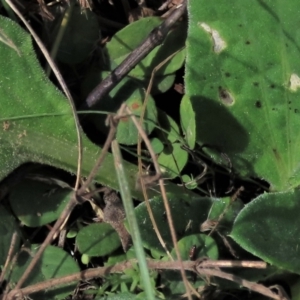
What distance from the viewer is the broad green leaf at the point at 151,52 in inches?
54.3

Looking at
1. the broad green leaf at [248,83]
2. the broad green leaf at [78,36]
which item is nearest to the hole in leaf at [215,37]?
the broad green leaf at [248,83]

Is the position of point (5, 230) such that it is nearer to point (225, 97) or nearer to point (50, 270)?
point (50, 270)

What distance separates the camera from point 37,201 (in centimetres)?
137

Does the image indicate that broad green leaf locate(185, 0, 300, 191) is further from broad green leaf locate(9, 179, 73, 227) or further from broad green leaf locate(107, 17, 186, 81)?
broad green leaf locate(9, 179, 73, 227)

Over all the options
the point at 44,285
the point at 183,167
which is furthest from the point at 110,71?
the point at 44,285

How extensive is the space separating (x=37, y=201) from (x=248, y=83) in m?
0.59

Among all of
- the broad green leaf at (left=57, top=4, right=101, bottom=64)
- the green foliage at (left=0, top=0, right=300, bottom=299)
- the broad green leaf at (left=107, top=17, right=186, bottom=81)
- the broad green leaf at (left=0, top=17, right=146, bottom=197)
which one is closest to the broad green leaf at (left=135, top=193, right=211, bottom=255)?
the green foliage at (left=0, top=0, right=300, bottom=299)

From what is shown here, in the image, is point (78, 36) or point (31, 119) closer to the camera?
point (31, 119)

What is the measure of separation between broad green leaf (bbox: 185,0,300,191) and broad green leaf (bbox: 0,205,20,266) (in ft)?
1.65

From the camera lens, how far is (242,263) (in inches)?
44.3

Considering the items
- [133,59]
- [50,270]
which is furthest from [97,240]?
[133,59]

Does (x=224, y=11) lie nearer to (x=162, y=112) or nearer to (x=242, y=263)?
(x=162, y=112)

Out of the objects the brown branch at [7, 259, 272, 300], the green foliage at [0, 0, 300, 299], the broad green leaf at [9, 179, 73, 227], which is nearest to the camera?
the brown branch at [7, 259, 272, 300]

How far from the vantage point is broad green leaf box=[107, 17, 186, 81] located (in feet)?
4.52
